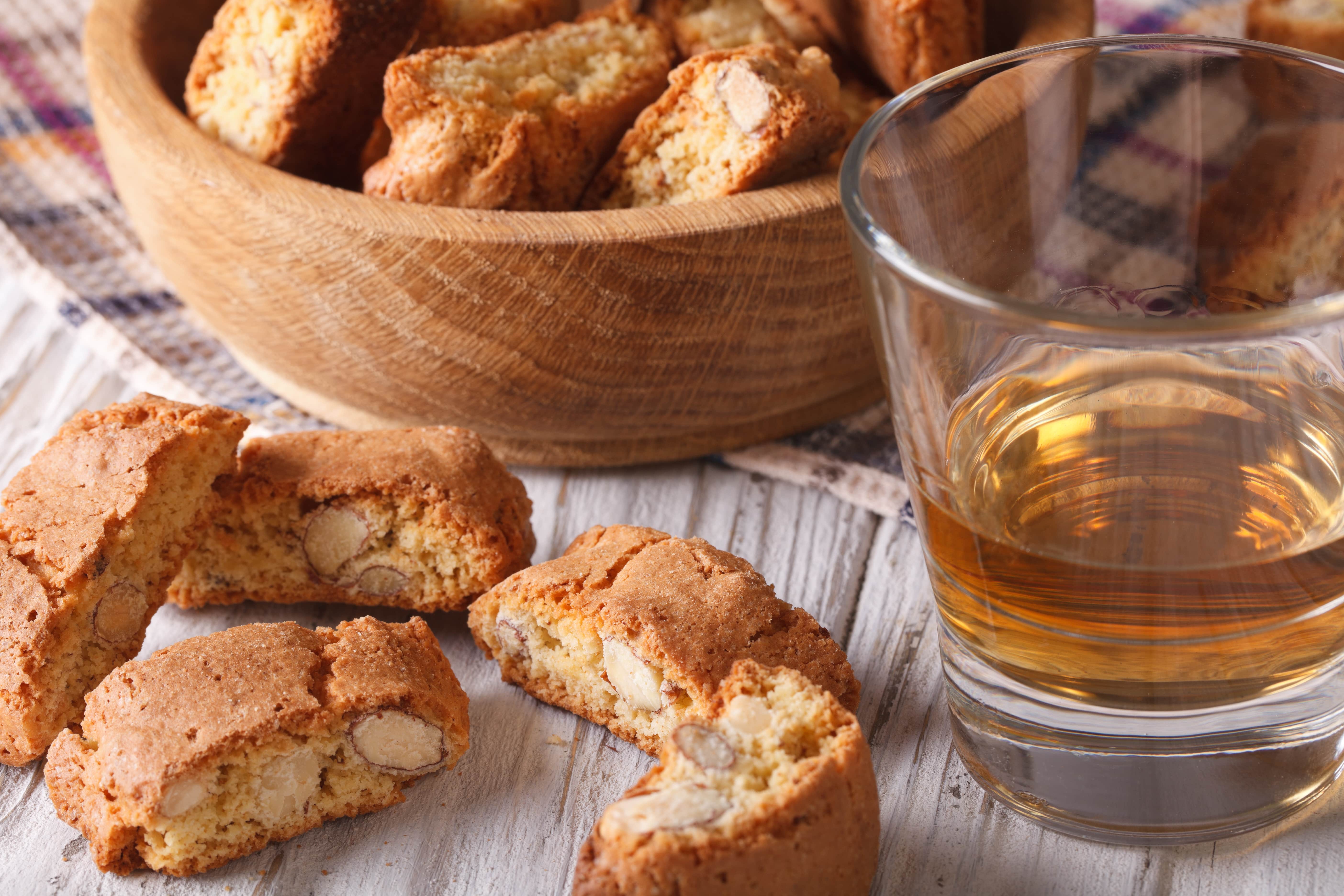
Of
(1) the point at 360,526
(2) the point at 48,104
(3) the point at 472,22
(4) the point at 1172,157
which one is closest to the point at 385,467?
(1) the point at 360,526

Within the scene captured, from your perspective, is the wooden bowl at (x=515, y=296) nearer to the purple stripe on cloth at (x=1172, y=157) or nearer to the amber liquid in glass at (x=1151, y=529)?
the purple stripe on cloth at (x=1172, y=157)

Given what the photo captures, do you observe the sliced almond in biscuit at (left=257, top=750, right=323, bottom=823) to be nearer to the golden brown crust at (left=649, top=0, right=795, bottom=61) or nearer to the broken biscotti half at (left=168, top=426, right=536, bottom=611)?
the broken biscotti half at (left=168, top=426, right=536, bottom=611)

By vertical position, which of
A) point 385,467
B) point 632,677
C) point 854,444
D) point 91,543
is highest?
point 91,543

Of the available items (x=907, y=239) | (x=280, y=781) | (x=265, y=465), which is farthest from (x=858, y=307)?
(x=280, y=781)

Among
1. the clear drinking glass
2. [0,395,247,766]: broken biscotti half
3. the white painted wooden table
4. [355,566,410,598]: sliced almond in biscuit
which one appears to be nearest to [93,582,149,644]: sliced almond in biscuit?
[0,395,247,766]: broken biscotti half

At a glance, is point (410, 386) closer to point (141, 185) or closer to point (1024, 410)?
point (141, 185)

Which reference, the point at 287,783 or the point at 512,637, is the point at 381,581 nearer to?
the point at 512,637
